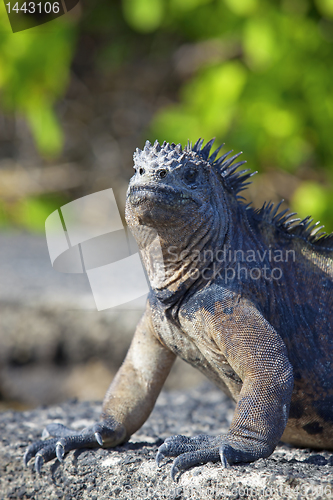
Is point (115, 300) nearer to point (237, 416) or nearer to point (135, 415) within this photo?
point (135, 415)

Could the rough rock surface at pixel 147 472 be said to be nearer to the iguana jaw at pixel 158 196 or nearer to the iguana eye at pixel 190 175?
the iguana jaw at pixel 158 196

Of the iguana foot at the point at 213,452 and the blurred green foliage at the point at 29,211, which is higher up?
the blurred green foliage at the point at 29,211

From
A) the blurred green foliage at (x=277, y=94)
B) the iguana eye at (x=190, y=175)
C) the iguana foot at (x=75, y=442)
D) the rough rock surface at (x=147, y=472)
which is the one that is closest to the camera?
the rough rock surface at (x=147, y=472)

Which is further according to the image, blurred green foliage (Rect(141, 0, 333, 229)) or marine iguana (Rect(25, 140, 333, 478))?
blurred green foliage (Rect(141, 0, 333, 229))

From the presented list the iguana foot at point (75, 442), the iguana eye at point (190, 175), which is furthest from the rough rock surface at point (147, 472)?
the iguana eye at point (190, 175)

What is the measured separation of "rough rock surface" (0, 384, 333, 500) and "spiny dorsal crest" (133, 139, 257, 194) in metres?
1.32

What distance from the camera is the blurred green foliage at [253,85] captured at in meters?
6.39

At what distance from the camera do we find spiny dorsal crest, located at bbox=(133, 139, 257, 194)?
2.39 metres

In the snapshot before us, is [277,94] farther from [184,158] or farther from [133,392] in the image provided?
[133,392]

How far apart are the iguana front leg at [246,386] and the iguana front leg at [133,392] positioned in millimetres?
551
